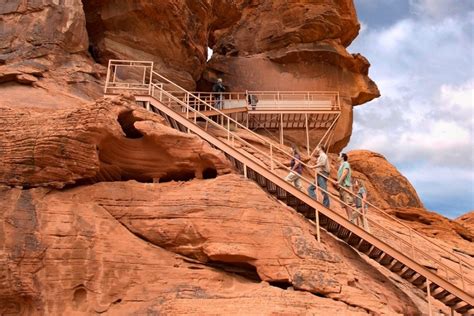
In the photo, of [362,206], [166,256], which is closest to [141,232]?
[166,256]

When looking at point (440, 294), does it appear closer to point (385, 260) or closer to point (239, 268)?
point (385, 260)

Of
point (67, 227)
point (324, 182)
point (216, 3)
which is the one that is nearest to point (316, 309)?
point (324, 182)

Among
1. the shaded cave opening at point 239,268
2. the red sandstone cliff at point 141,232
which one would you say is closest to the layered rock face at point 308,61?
the red sandstone cliff at point 141,232

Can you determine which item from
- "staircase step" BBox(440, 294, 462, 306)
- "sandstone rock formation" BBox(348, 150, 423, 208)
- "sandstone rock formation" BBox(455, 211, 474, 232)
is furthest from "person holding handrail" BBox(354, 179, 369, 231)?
"sandstone rock formation" BBox(455, 211, 474, 232)

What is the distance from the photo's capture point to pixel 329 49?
86.2ft

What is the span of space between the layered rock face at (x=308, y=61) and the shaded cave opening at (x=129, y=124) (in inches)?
557

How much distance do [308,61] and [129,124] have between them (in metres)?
16.3

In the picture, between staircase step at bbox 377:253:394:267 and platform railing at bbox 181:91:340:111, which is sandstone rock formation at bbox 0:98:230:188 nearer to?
staircase step at bbox 377:253:394:267

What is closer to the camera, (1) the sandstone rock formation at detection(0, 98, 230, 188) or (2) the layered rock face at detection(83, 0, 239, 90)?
(1) the sandstone rock formation at detection(0, 98, 230, 188)

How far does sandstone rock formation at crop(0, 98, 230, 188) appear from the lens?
10734 mm

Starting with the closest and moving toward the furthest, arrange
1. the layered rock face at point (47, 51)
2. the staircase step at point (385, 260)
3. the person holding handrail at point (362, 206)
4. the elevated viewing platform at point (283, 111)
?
the staircase step at point (385, 260) → the person holding handrail at point (362, 206) → the layered rock face at point (47, 51) → the elevated viewing platform at point (283, 111)

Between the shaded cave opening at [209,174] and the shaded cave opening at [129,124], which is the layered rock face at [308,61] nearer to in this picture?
the shaded cave opening at [129,124]

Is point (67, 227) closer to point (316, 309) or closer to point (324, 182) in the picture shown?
point (316, 309)

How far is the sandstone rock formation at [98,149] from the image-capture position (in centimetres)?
1073
